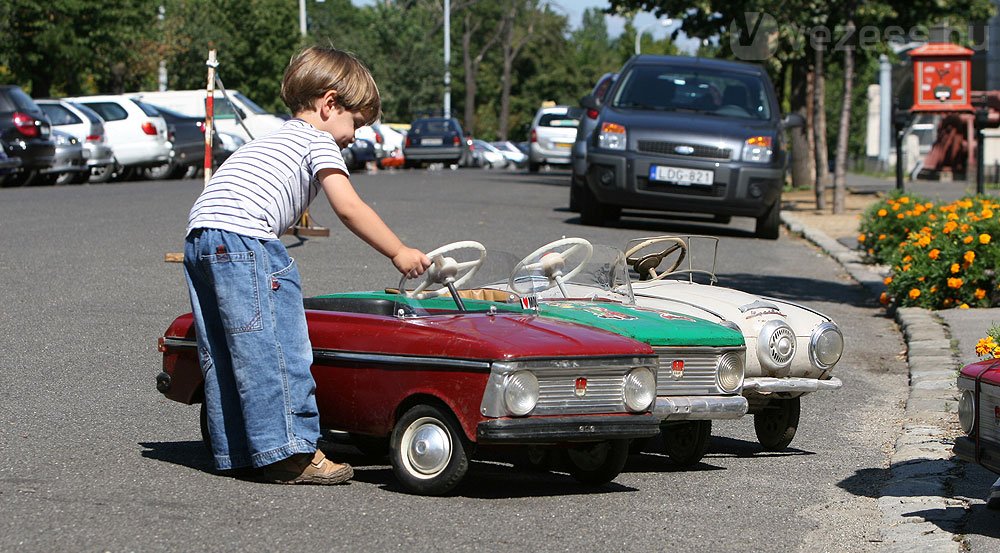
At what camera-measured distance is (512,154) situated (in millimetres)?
65188

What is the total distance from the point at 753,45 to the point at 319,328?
25.7 meters

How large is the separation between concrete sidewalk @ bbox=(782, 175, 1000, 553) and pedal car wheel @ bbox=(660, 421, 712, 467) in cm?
71

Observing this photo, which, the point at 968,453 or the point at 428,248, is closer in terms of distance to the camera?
the point at 968,453

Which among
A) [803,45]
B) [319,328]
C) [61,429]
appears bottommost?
[61,429]

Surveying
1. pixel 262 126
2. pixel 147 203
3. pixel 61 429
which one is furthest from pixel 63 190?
pixel 61 429

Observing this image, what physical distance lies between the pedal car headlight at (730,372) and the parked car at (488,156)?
50622 millimetres

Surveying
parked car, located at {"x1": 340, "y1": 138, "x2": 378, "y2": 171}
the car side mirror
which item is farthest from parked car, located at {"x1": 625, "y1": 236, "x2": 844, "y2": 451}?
parked car, located at {"x1": 340, "y1": 138, "x2": 378, "y2": 171}

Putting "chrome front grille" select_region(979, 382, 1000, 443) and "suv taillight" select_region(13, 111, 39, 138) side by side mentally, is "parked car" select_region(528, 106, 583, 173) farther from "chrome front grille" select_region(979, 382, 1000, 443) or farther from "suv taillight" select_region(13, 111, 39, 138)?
"chrome front grille" select_region(979, 382, 1000, 443)

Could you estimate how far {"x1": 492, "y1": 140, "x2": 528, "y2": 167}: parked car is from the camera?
211 feet

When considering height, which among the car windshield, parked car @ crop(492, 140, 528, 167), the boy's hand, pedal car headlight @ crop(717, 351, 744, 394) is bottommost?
parked car @ crop(492, 140, 528, 167)

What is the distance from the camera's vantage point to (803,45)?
29312 millimetres

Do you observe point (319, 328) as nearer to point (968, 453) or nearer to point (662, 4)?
point (968, 453)

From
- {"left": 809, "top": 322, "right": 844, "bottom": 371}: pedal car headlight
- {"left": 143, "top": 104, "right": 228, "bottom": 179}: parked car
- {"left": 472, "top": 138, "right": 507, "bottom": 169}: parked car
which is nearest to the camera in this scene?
{"left": 809, "top": 322, "right": 844, "bottom": 371}: pedal car headlight

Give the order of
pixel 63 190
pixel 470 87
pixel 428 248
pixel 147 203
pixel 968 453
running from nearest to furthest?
pixel 968 453
pixel 428 248
pixel 147 203
pixel 63 190
pixel 470 87
